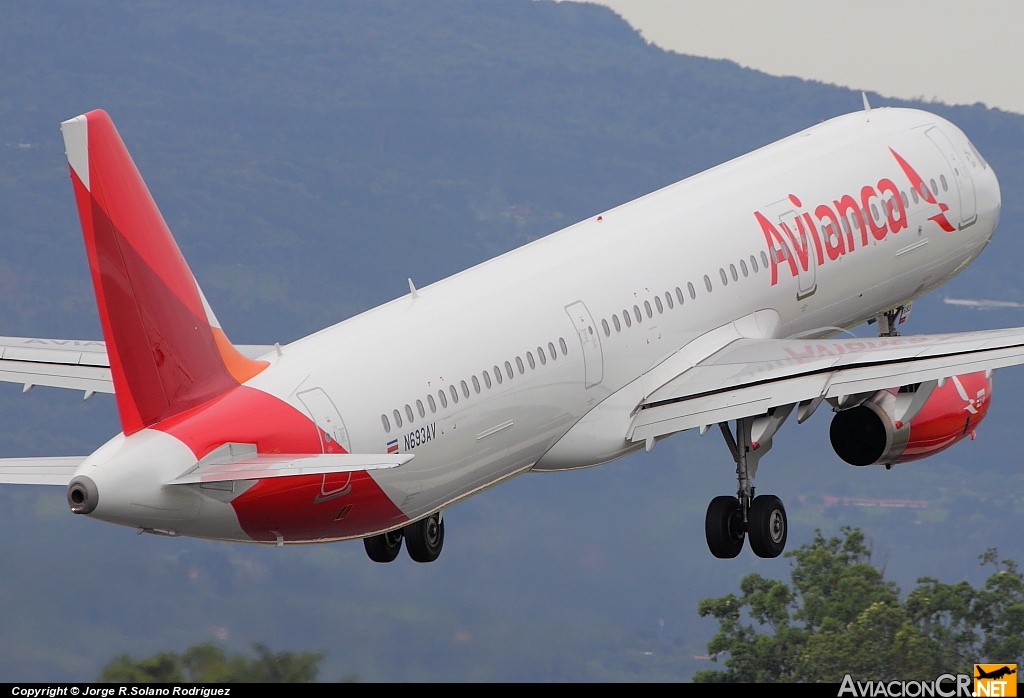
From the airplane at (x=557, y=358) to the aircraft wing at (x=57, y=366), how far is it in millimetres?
39

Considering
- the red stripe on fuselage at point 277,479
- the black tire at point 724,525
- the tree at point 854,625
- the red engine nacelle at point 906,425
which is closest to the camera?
the red stripe on fuselage at point 277,479

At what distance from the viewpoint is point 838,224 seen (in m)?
38.6

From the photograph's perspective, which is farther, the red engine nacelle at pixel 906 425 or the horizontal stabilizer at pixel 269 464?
the red engine nacelle at pixel 906 425

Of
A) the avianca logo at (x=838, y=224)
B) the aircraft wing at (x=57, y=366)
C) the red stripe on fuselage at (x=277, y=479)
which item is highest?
the aircraft wing at (x=57, y=366)

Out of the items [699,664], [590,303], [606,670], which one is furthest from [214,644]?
[699,664]

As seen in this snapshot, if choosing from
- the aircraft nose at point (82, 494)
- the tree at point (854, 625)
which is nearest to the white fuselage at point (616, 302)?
the aircraft nose at point (82, 494)

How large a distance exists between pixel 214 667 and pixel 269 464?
2.66 metres

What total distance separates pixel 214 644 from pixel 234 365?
4022mm

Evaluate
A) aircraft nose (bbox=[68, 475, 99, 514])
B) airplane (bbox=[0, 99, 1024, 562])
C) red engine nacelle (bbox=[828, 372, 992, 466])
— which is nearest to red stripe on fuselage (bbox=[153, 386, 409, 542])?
airplane (bbox=[0, 99, 1024, 562])

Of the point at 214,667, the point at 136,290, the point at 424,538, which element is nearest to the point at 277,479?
the point at 214,667

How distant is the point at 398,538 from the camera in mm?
36969

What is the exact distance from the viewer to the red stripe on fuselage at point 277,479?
27.1 m

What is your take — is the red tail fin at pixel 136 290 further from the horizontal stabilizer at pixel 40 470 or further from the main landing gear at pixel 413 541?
the main landing gear at pixel 413 541

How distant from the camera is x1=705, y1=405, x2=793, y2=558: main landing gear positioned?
116 ft
